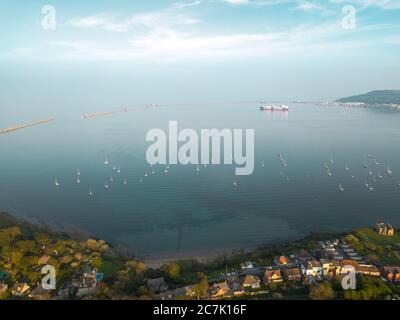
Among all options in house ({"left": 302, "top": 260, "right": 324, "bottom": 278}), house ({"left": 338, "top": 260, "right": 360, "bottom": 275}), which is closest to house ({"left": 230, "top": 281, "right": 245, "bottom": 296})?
house ({"left": 302, "top": 260, "right": 324, "bottom": 278})

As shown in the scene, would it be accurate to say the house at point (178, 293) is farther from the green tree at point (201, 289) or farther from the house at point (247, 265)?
the house at point (247, 265)

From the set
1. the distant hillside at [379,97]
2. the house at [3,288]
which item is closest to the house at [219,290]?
the house at [3,288]

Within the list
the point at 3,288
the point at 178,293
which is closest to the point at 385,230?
the point at 178,293

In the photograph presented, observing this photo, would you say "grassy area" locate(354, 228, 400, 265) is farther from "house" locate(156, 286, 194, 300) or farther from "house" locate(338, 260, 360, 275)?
"house" locate(156, 286, 194, 300)

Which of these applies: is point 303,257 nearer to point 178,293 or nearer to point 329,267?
point 329,267

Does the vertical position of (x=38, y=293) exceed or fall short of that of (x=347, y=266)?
it falls short

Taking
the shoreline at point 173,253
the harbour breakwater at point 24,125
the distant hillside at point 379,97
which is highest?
the distant hillside at point 379,97
